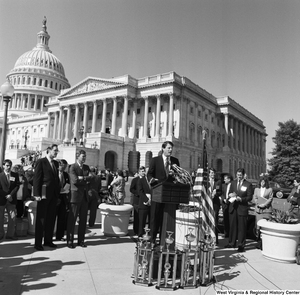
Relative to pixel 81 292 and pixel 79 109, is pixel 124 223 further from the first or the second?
pixel 79 109

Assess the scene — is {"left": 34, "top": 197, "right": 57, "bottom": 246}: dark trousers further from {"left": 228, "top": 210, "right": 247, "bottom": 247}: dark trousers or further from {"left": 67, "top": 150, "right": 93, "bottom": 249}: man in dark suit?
{"left": 228, "top": 210, "right": 247, "bottom": 247}: dark trousers

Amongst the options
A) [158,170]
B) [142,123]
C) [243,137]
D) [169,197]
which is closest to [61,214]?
[158,170]

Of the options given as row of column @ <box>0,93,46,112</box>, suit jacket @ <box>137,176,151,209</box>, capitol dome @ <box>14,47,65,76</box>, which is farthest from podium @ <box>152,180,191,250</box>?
capitol dome @ <box>14,47,65,76</box>

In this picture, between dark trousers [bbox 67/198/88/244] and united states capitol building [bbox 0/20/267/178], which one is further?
united states capitol building [bbox 0/20/267/178]

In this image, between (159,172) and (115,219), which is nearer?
(159,172)

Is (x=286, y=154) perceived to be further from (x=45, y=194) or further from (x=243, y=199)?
(x=45, y=194)

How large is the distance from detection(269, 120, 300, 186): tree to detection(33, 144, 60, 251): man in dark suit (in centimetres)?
4756

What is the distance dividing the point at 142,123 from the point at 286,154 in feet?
93.5

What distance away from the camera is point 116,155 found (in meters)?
55.7

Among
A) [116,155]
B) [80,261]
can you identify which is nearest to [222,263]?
[80,261]

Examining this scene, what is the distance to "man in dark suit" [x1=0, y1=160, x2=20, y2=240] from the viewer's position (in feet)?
29.0

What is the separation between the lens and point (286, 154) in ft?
169

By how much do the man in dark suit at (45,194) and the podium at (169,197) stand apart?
3559 millimetres

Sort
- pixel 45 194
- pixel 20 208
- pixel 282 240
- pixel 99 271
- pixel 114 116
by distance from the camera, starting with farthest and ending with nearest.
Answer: pixel 114 116 → pixel 20 208 → pixel 45 194 → pixel 282 240 → pixel 99 271
